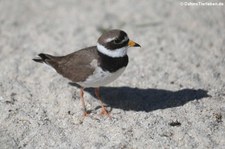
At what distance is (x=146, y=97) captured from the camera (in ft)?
26.3

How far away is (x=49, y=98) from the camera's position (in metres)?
7.82

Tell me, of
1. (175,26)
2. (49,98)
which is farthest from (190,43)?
(49,98)

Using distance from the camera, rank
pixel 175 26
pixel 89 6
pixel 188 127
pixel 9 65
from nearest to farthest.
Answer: pixel 188 127 < pixel 9 65 < pixel 175 26 < pixel 89 6

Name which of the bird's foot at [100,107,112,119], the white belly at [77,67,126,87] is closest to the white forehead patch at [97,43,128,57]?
the white belly at [77,67,126,87]

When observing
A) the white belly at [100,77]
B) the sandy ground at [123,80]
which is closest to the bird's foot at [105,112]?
the sandy ground at [123,80]

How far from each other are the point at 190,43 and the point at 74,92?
3.30 m

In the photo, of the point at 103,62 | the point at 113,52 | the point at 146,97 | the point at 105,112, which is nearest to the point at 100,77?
the point at 103,62

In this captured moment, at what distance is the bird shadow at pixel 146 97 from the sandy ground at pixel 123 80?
2 cm

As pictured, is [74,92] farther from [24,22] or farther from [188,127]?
[24,22]

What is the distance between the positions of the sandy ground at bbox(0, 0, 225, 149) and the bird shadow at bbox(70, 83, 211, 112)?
0.06 ft

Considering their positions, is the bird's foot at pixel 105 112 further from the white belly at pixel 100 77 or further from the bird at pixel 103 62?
the white belly at pixel 100 77

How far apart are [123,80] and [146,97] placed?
2.61 feet

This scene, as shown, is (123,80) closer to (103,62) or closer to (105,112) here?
(105,112)

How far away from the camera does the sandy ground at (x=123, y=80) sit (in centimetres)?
680
